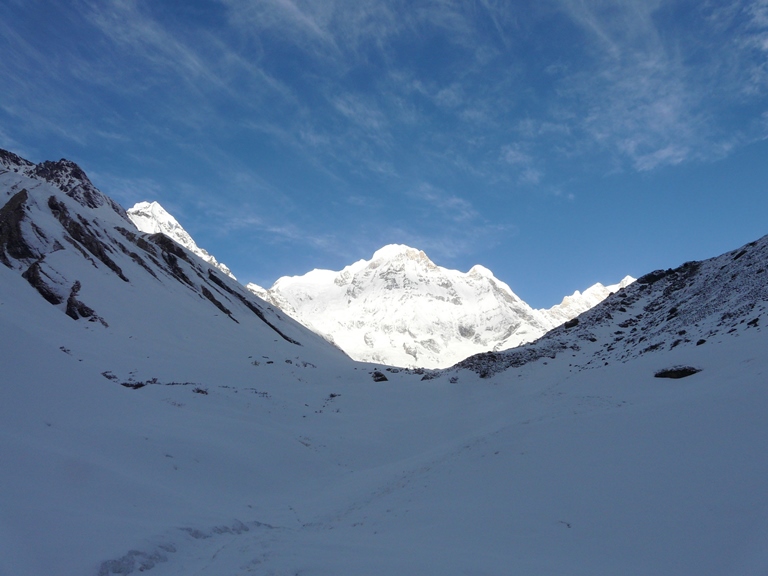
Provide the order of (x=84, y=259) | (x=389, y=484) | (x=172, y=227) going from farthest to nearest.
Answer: (x=172, y=227) → (x=84, y=259) → (x=389, y=484)

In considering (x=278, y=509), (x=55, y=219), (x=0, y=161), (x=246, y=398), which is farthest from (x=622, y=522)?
(x=0, y=161)

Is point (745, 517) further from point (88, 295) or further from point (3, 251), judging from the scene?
point (3, 251)

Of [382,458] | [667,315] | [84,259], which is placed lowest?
[382,458]

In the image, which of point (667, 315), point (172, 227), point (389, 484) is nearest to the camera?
point (389, 484)

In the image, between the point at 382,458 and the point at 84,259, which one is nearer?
the point at 382,458

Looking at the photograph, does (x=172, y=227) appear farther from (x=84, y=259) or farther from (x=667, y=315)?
(x=667, y=315)

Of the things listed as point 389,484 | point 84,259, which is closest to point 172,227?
point 84,259

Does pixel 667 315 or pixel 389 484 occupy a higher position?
pixel 667 315

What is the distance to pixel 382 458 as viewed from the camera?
1975 cm

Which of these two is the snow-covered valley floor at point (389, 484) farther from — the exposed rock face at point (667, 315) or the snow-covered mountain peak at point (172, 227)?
the snow-covered mountain peak at point (172, 227)

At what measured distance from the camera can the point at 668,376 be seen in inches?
705

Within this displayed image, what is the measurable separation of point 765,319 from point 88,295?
131 feet

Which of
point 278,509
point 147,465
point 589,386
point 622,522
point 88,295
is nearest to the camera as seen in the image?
point 622,522

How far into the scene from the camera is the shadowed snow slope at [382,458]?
751cm
